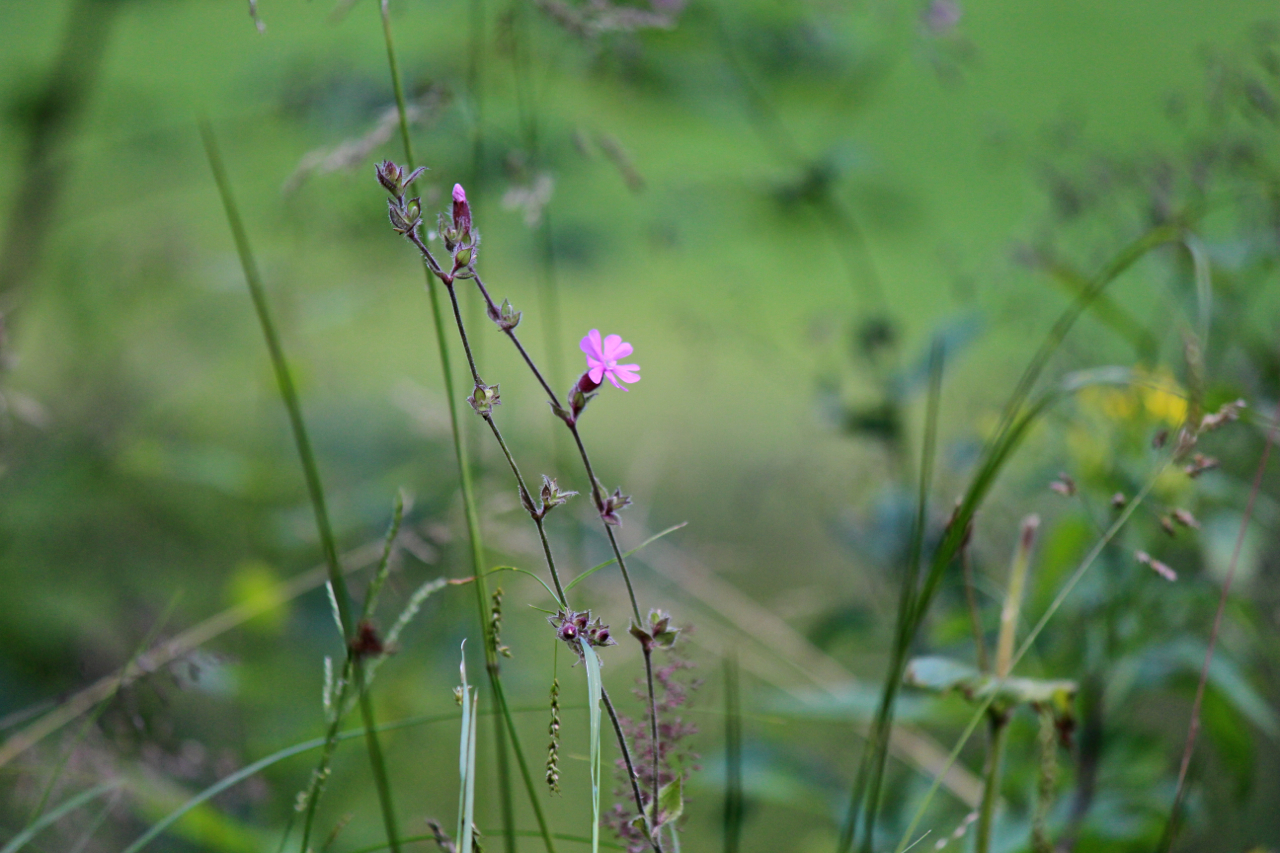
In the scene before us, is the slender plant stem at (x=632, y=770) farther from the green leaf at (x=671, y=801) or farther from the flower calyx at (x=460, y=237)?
the flower calyx at (x=460, y=237)

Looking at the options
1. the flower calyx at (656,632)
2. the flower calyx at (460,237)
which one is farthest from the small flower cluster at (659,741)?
the flower calyx at (460,237)

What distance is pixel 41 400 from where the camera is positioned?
1.27 metres

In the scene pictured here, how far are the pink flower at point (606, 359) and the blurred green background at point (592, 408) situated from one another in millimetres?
158

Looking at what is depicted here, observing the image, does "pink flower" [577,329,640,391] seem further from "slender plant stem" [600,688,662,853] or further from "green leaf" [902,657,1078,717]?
"green leaf" [902,657,1078,717]

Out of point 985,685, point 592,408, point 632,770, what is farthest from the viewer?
point 592,408

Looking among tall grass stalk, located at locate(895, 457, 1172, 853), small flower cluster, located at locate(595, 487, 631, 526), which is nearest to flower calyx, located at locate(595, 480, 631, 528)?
small flower cluster, located at locate(595, 487, 631, 526)

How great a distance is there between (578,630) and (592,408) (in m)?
0.87

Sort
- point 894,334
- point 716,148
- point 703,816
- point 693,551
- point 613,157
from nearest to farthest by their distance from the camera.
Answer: point 613,157 < point 894,334 < point 703,816 < point 693,551 < point 716,148

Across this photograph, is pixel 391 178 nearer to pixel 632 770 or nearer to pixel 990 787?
pixel 632 770

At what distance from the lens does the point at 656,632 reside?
244 millimetres

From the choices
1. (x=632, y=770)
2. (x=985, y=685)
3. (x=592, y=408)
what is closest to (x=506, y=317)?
(x=632, y=770)

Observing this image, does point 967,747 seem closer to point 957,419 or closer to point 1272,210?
point 957,419

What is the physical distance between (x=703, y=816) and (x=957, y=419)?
589 millimetres

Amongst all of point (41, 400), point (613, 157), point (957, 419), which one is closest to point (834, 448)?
point (957, 419)
